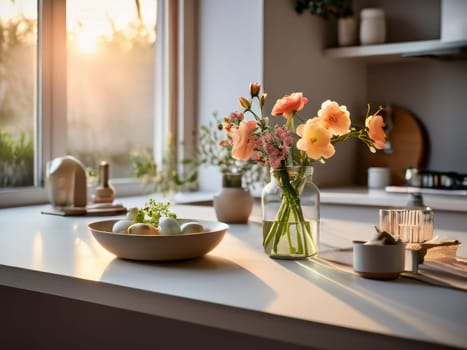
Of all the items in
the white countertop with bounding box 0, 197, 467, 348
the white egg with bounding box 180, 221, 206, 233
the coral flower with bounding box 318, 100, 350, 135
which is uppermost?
the coral flower with bounding box 318, 100, 350, 135

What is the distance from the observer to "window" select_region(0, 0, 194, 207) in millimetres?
2615

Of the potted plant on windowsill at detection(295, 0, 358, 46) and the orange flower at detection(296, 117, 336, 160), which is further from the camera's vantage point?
the potted plant on windowsill at detection(295, 0, 358, 46)

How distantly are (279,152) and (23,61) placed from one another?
1550 mm

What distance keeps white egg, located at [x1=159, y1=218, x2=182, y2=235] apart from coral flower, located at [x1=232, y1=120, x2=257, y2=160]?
0.67 ft

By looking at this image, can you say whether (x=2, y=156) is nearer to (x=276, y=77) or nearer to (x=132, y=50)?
(x=132, y=50)

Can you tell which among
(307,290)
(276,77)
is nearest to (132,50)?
(276,77)

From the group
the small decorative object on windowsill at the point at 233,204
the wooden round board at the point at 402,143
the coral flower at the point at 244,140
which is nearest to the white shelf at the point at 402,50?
the wooden round board at the point at 402,143

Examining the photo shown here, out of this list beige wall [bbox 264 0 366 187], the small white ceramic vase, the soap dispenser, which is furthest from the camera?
the small white ceramic vase

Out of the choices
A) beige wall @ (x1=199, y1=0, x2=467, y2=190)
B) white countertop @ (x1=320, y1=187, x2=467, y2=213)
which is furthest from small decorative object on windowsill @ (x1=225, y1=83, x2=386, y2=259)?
beige wall @ (x1=199, y1=0, x2=467, y2=190)

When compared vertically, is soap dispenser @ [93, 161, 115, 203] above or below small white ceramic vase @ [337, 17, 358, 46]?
below

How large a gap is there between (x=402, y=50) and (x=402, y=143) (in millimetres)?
521

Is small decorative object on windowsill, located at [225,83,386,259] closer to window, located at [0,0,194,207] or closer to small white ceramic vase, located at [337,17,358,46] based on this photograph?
window, located at [0,0,194,207]

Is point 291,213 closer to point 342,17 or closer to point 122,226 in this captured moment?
point 122,226

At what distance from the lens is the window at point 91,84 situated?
2.62 meters
